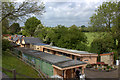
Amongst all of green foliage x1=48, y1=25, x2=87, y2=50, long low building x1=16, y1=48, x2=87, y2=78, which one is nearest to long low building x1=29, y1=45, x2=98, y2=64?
long low building x1=16, y1=48, x2=87, y2=78

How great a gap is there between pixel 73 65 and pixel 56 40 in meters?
19.2

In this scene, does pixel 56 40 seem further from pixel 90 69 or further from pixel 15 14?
pixel 15 14

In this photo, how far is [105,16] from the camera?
2848 cm

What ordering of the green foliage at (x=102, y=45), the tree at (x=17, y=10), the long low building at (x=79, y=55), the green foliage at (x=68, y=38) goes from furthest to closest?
the green foliage at (x=68, y=38), the green foliage at (x=102, y=45), the long low building at (x=79, y=55), the tree at (x=17, y=10)

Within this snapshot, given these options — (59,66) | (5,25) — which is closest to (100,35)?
(59,66)

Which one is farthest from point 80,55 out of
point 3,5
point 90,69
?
point 3,5

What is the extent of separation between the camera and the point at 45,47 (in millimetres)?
27188

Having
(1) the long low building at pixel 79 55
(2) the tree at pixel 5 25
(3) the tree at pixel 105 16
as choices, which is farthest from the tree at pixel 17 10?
(3) the tree at pixel 105 16

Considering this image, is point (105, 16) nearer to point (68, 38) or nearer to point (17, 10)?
point (68, 38)

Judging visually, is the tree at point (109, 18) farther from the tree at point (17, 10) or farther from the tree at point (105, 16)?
the tree at point (17, 10)

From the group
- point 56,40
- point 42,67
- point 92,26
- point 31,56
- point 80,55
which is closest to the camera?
point 42,67

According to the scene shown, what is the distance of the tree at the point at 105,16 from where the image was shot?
90.1 ft

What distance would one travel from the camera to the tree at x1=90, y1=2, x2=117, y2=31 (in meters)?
27.5

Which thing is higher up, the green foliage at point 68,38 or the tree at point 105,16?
the tree at point 105,16
